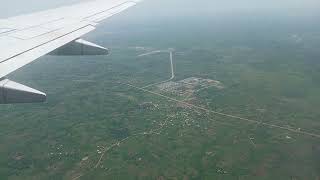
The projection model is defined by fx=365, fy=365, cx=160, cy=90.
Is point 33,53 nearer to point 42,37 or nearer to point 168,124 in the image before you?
point 42,37

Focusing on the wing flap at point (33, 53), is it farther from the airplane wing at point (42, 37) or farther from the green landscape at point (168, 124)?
the green landscape at point (168, 124)

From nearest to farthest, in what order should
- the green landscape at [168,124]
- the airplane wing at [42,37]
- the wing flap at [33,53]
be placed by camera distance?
the wing flap at [33,53] → the airplane wing at [42,37] → the green landscape at [168,124]

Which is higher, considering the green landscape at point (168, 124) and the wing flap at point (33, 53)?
the wing flap at point (33, 53)

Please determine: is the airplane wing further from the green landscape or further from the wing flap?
the green landscape

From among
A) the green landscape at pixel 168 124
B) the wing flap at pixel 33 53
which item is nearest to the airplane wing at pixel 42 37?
the wing flap at pixel 33 53

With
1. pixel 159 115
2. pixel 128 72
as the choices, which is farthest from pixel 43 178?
pixel 128 72
